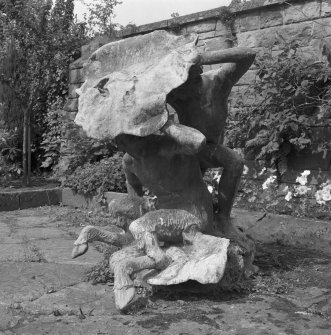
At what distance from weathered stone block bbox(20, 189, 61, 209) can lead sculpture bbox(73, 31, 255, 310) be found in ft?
13.8

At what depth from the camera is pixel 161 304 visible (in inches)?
111

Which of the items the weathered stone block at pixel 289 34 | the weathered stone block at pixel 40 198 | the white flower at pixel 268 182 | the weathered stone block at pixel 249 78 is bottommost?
the weathered stone block at pixel 40 198

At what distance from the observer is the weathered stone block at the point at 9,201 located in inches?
283

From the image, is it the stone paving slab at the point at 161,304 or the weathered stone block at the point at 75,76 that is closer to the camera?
the stone paving slab at the point at 161,304

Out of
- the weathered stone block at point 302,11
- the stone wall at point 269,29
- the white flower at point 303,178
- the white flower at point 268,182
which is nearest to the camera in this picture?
the white flower at point 303,178

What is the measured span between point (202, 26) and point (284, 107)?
197cm

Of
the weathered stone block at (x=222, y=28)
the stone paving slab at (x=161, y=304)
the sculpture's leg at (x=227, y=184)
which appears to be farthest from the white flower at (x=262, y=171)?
the sculpture's leg at (x=227, y=184)

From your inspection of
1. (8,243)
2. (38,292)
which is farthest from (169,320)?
(8,243)

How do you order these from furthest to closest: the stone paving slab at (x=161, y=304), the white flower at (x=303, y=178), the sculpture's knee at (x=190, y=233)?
the white flower at (x=303, y=178)
the sculpture's knee at (x=190, y=233)
the stone paving slab at (x=161, y=304)

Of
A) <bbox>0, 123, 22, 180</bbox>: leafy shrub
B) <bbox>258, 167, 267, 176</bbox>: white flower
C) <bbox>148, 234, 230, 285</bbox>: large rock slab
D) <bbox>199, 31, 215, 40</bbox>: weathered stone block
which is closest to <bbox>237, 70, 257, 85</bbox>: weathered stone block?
<bbox>199, 31, 215, 40</bbox>: weathered stone block

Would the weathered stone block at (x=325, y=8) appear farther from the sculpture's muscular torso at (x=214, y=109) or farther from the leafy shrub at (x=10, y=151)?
the leafy shrub at (x=10, y=151)

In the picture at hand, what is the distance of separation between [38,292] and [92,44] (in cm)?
616

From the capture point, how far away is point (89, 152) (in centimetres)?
780

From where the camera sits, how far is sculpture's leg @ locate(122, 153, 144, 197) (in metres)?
3.41
